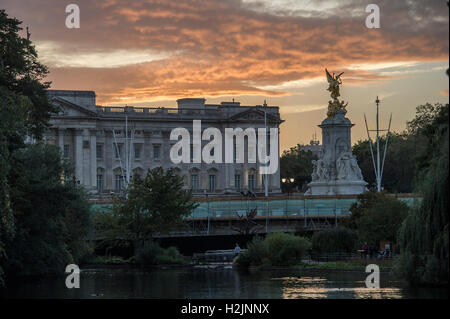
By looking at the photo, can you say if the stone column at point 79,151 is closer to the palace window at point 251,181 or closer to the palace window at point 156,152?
the palace window at point 156,152

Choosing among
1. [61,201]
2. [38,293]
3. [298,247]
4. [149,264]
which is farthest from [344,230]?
[38,293]

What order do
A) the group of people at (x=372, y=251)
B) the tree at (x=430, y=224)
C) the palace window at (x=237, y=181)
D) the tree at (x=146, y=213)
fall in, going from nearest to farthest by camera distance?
the tree at (x=430, y=224) < the group of people at (x=372, y=251) < the tree at (x=146, y=213) < the palace window at (x=237, y=181)

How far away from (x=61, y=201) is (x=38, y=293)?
13.4 meters

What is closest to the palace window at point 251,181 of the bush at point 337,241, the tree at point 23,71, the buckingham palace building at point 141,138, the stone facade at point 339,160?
the buckingham palace building at point 141,138

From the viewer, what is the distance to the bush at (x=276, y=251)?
73062 millimetres

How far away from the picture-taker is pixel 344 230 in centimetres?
7681

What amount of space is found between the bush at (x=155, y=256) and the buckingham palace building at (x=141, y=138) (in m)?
68.8

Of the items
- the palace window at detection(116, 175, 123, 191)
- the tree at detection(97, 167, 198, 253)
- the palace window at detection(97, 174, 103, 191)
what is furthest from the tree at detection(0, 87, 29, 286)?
the palace window at detection(116, 175, 123, 191)

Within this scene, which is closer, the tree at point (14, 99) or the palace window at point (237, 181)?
the tree at point (14, 99)

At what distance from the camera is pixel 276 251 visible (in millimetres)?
73750

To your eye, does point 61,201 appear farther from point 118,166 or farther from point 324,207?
point 118,166

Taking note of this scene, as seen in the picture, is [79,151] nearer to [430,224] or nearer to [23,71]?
[23,71]
